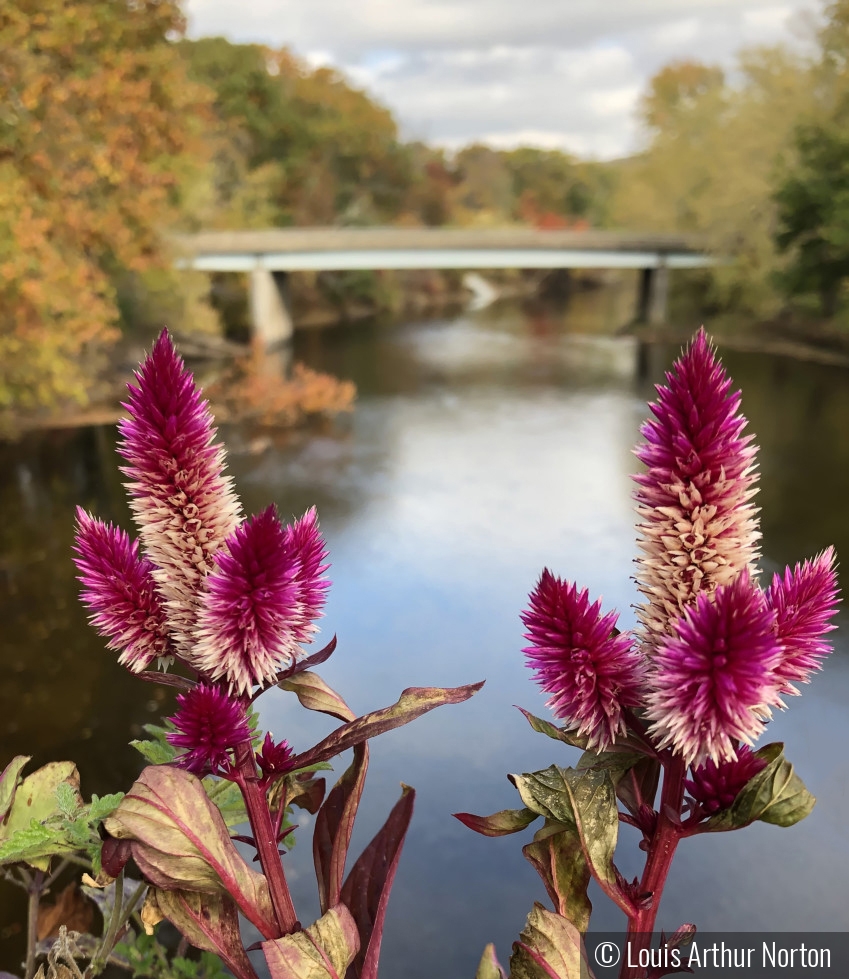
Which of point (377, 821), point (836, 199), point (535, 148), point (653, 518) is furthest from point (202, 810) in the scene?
point (535, 148)

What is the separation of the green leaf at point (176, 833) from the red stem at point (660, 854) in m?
0.63

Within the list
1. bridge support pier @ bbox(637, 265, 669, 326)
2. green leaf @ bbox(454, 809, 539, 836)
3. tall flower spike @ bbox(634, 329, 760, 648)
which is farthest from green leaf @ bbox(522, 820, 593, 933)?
bridge support pier @ bbox(637, 265, 669, 326)

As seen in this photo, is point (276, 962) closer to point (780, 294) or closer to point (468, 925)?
point (468, 925)

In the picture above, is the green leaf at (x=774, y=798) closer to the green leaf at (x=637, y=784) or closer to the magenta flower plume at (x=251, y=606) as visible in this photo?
the green leaf at (x=637, y=784)

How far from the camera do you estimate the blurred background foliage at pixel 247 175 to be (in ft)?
27.1

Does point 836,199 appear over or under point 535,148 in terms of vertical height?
under

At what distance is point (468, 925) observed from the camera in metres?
3.54

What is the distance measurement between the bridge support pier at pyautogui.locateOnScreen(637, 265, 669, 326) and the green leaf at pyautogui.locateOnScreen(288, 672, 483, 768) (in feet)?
75.3

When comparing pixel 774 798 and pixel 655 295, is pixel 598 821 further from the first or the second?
pixel 655 295

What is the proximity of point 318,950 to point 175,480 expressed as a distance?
0.77 metres

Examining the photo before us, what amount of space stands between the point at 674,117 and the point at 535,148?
118 ft

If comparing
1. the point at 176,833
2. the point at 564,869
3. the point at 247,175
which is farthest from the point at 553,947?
the point at 247,175

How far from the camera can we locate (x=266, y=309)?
21672 mm

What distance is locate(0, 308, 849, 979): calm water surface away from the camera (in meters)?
3.73
